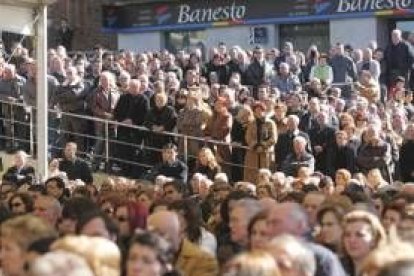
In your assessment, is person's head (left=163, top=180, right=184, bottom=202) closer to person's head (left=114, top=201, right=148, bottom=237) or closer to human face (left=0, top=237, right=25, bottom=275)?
person's head (left=114, top=201, right=148, bottom=237)

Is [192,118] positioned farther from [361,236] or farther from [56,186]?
[361,236]

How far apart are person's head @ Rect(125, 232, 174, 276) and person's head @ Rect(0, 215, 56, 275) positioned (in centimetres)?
71

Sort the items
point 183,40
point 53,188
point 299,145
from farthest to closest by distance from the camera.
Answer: point 183,40
point 299,145
point 53,188

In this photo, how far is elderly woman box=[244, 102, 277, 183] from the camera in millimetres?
16484

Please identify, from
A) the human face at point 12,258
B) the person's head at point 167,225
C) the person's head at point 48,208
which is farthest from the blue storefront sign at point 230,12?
the human face at point 12,258

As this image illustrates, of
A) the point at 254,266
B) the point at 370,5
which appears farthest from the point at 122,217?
the point at 370,5

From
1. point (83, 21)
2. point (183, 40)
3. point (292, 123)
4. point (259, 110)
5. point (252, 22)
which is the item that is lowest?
point (292, 123)

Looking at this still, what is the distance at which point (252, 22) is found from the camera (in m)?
32.7

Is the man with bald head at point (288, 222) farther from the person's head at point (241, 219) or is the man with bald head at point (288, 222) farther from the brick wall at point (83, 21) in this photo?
the brick wall at point (83, 21)

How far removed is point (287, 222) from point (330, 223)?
997 mm

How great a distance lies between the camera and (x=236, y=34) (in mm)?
33125

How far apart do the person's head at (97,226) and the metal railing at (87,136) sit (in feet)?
32.5

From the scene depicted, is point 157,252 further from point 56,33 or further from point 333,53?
point 56,33

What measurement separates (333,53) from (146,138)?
17.3 ft
